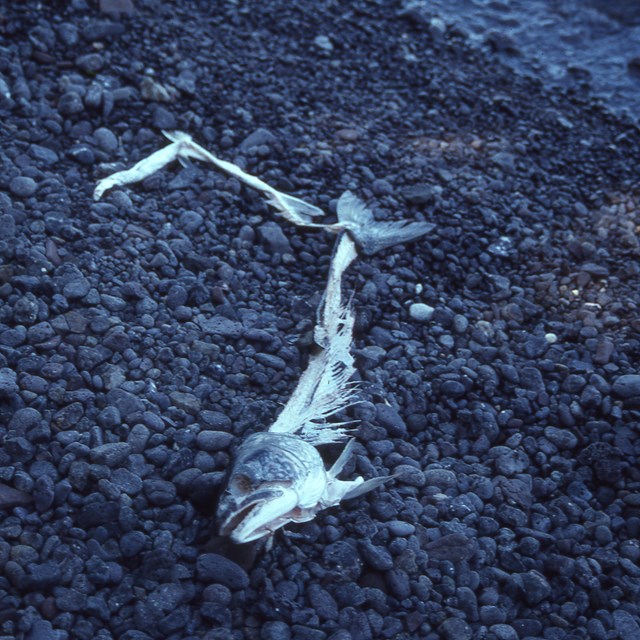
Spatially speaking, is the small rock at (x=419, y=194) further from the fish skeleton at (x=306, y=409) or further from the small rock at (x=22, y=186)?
the small rock at (x=22, y=186)

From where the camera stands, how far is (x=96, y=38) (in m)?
5.62

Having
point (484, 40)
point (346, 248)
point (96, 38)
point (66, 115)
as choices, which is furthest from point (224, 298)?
point (484, 40)

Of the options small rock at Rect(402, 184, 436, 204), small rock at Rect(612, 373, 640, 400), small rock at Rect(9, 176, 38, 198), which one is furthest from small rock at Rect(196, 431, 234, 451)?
small rock at Rect(402, 184, 436, 204)

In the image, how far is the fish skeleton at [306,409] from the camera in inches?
130

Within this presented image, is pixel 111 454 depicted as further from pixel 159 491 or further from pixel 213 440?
pixel 213 440

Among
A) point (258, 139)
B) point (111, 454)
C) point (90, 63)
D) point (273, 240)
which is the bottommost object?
point (111, 454)

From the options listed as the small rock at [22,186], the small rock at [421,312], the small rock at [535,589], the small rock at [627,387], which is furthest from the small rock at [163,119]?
the small rock at [535,589]

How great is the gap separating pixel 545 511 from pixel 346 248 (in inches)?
72.5

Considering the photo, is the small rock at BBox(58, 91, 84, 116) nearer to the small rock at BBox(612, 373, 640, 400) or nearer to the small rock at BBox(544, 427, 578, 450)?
the small rock at BBox(544, 427, 578, 450)

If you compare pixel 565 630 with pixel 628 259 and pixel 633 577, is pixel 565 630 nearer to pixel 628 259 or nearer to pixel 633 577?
pixel 633 577

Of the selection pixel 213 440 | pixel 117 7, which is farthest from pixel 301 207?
pixel 117 7

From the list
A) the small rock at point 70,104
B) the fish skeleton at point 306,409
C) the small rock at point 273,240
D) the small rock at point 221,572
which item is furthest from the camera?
the small rock at point 70,104

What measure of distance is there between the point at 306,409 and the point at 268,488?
639 mm

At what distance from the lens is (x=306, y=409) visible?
3893 mm
